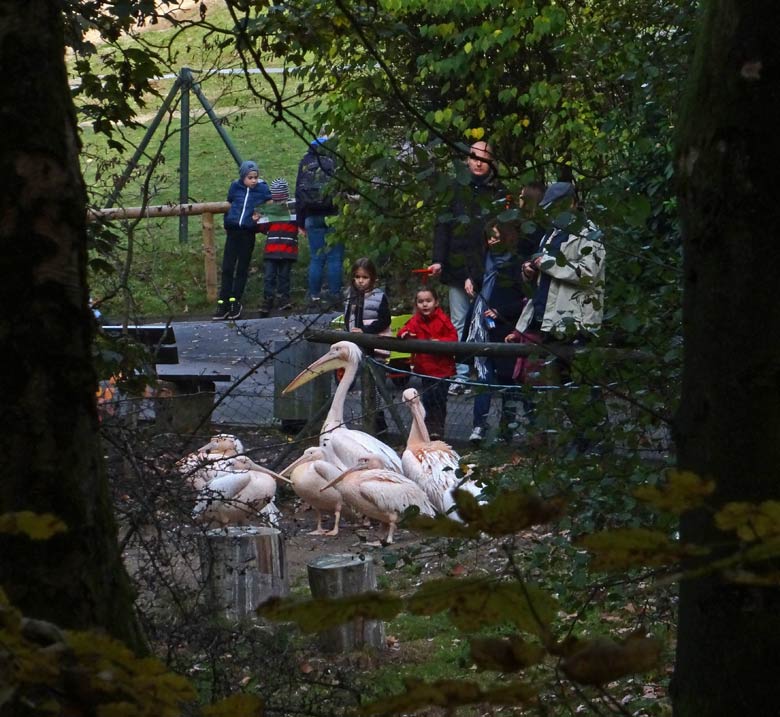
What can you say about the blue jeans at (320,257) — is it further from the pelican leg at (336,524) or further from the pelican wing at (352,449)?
the pelican leg at (336,524)

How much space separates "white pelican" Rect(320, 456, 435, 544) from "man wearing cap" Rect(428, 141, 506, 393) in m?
0.74

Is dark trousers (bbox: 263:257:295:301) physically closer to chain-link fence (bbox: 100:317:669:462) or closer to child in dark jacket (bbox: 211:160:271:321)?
child in dark jacket (bbox: 211:160:271:321)

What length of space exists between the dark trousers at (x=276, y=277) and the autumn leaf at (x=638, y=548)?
15695 mm

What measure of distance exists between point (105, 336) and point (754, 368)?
2.80 metres

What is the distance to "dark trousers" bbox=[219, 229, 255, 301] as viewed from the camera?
1730 centimetres

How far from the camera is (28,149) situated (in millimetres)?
2035

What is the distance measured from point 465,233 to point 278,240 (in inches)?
509

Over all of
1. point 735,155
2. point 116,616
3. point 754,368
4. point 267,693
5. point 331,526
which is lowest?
point 331,526

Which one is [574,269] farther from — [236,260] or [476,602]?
[236,260]

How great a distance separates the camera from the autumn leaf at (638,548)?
57.4 inches

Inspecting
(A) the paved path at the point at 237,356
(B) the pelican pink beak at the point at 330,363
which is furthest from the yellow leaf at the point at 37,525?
(B) the pelican pink beak at the point at 330,363

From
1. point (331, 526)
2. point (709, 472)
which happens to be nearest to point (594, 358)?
point (709, 472)

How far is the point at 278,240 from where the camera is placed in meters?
17.0

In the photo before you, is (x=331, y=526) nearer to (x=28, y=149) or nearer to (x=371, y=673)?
(x=371, y=673)
